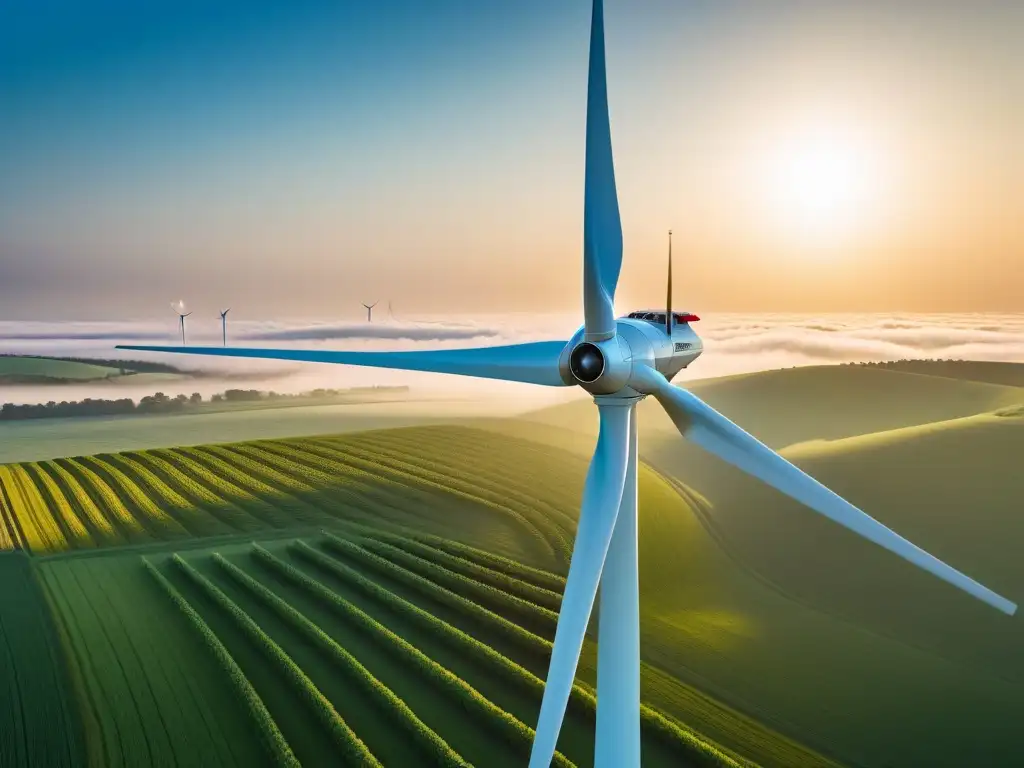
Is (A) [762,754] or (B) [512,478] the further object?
(B) [512,478]

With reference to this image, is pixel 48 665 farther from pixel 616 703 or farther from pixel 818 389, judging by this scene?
pixel 818 389

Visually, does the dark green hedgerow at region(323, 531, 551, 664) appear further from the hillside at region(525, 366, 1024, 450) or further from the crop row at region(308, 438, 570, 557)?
the hillside at region(525, 366, 1024, 450)

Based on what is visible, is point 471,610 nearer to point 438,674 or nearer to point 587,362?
point 438,674

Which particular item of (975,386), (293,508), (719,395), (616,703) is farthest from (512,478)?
(975,386)

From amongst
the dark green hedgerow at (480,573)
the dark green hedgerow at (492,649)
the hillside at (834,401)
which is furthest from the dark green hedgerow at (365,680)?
the hillside at (834,401)

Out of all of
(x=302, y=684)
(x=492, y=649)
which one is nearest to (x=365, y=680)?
(x=302, y=684)

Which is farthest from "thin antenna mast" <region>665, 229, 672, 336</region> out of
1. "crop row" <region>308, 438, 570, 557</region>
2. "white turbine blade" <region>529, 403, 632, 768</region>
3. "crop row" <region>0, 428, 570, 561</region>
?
"crop row" <region>308, 438, 570, 557</region>
